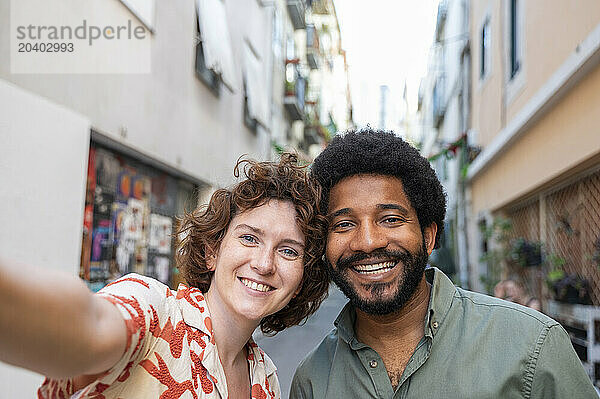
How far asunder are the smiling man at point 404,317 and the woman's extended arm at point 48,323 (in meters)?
1.25

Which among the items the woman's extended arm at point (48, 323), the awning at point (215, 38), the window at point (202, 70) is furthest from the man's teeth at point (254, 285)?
the window at point (202, 70)

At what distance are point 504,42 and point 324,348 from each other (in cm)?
797

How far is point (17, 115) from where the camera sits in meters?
4.30

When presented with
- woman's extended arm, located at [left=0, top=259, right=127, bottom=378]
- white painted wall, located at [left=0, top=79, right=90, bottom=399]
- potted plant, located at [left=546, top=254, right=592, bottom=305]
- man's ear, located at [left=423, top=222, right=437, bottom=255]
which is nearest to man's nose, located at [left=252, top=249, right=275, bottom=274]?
man's ear, located at [left=423, top=222, right=437, bottom=255]

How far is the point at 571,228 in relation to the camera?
251 inches

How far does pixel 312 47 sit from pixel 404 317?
19674 millimetres

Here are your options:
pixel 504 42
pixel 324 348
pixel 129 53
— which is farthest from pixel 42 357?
pixel 504 42

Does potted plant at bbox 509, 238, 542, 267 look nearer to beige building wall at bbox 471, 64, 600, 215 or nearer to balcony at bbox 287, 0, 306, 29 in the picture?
beige building wall at bbox 471, 64, 600, 215

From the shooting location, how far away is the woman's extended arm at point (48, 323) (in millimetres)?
886

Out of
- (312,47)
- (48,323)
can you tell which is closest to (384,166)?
(48,323)

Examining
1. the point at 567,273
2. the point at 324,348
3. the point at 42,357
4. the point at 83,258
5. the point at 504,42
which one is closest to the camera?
the point at 42,357

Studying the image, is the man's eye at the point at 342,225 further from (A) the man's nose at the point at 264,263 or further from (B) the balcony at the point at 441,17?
(B) the balcony at the point at 441,17

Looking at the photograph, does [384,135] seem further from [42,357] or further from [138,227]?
[138,227]

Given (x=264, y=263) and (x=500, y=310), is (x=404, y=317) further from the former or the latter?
(x=264, y=263)
